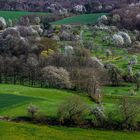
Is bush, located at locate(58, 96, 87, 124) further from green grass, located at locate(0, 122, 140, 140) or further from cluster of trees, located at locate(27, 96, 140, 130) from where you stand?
green grass, located at locate(0, 122, 140, 140)

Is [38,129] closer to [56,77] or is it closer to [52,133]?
[52,133]

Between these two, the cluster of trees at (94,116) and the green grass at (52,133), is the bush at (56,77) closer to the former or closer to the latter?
the cluster of trees at (94,116)

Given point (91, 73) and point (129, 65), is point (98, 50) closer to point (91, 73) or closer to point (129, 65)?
point (129, 65)

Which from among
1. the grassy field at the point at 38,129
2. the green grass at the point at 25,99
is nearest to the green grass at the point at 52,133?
the grassy field at the point at 38,129

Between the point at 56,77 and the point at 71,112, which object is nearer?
the point at 71,112

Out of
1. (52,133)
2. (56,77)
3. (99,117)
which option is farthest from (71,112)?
(56,77)
